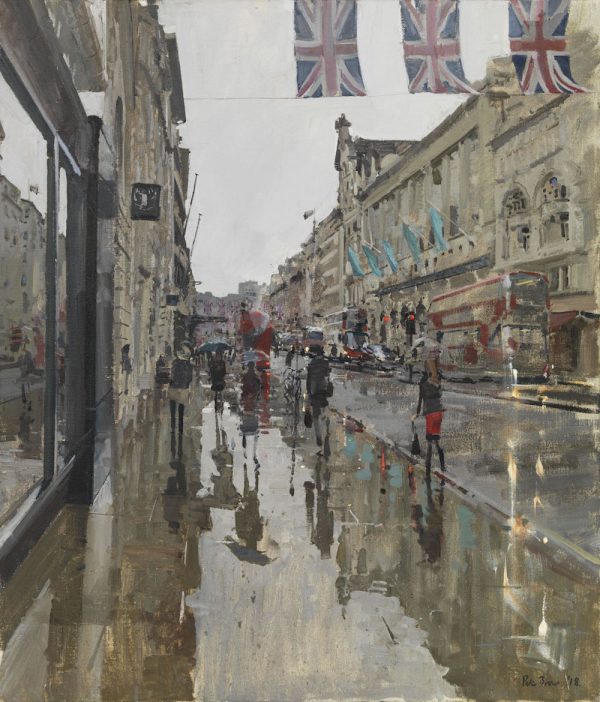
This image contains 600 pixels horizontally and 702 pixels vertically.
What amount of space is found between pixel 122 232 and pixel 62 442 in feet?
27.4

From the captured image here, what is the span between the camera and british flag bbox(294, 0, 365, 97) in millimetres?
7441

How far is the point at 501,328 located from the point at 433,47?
14.9 m

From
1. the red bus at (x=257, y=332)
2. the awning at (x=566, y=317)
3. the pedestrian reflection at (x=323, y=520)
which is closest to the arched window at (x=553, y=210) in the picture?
the awning at (x=566, y=317)

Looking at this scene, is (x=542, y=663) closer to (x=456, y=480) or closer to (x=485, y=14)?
(x=456, y=480)

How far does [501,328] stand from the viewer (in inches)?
864

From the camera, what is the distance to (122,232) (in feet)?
49.0

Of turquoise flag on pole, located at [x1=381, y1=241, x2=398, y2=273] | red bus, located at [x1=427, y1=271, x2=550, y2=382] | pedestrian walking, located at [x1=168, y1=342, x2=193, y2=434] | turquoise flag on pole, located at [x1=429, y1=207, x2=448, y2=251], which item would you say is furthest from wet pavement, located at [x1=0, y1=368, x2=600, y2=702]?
turquoise flag on pole, located at [x1=381, y1=241, x2=398, y2=273]

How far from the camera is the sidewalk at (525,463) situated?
6.82 metres

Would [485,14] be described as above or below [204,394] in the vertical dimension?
above

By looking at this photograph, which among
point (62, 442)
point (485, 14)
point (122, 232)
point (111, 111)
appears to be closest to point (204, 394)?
point (122, 232)

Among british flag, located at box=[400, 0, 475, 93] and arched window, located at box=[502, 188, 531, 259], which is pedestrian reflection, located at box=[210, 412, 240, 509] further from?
arched window, located at box=[502, 188, 531, 259]

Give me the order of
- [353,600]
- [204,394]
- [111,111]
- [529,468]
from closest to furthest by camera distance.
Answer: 1. [353,600]
2. [529,468]
3. [111,111]
4. [204,394]

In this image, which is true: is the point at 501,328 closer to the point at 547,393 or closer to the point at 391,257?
the point at 547,393

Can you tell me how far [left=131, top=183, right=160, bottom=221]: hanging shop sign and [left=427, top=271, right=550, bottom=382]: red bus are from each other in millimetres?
11485
